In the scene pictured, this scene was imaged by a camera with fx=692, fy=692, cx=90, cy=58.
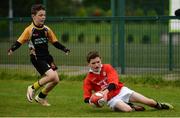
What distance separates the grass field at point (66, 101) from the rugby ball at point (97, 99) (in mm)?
190

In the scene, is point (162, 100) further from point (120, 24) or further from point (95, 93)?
point (120, 24)

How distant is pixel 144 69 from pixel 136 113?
543 cm

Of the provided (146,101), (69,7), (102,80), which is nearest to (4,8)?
(69,7)

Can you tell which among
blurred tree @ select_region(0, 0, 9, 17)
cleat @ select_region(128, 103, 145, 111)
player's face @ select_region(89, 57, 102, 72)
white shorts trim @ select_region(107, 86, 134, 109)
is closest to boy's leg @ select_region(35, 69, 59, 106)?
player's face @ select_region(89, 57, 102, 72)

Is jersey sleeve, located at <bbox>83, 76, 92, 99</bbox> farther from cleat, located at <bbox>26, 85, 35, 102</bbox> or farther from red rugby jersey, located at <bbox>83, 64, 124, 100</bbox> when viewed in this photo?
cleat, located at <bbox>26, 85, 35, 102</bbox>

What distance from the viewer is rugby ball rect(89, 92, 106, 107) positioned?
11.2 metres

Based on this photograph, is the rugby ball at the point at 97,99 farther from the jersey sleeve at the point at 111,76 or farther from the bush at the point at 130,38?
the bush at the point at 130,38

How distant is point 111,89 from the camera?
37.8 feet

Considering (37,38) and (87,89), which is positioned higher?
(37,38)

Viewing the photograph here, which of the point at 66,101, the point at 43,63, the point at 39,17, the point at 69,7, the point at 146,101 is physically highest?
the point at 69,7

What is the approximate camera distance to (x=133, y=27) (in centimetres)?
1770

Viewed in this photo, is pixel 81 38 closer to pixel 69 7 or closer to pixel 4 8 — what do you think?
pixel 4 8

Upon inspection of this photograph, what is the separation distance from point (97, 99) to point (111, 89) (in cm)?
39

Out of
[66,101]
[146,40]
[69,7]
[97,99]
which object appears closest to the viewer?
[97,99]
